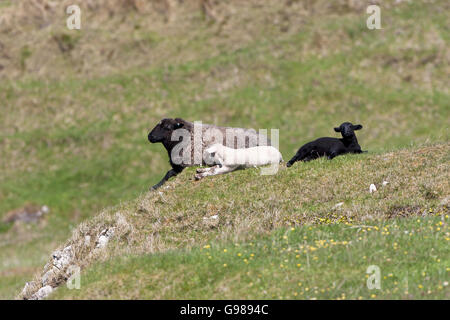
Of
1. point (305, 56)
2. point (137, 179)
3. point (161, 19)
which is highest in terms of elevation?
point (161, 19)

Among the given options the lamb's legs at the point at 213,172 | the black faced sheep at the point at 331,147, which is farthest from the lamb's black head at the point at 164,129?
the black faced sheep at the point at 331,147

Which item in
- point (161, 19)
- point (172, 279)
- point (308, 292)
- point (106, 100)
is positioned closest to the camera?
point (308, 292)

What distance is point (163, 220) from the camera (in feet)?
52.6

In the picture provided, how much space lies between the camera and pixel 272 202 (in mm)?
15789

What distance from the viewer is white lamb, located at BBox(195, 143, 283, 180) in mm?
18750

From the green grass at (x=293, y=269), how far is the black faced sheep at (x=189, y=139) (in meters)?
8.21

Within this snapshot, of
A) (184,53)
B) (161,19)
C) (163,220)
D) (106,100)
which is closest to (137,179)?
(106,100)

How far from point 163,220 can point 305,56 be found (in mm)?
44594

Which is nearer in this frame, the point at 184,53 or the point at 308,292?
the point at 308,292

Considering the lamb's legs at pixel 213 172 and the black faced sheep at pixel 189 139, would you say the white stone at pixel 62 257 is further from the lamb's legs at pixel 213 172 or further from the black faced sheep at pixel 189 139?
the lamb's legs at pixel 213 172

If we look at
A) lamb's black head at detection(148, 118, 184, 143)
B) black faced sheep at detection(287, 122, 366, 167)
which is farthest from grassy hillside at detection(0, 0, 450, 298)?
black faced sheep at detection(287, 122, 366, 167)

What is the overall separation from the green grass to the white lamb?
680cm

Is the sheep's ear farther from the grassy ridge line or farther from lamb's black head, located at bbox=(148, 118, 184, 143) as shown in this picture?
the grassy ridge line
